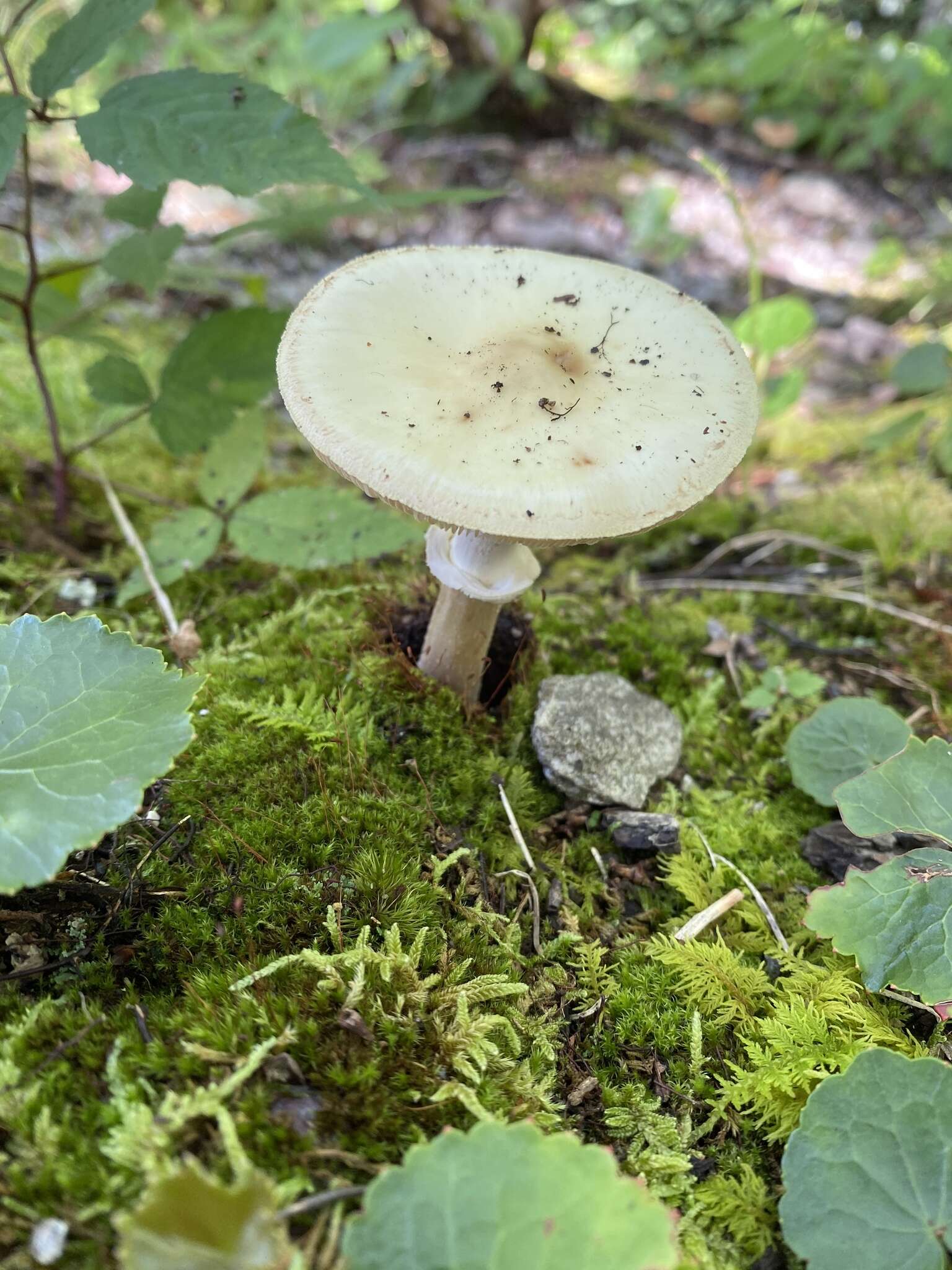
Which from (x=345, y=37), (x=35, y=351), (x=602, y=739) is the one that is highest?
(x=345, y=37)

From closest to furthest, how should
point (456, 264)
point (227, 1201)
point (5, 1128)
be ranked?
point (227, 1201), point (5, 1128), point (456, 264)

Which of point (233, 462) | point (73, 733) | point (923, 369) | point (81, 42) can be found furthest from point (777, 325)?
point (73, 733)

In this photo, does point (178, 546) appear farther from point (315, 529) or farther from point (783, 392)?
point (783, 392)

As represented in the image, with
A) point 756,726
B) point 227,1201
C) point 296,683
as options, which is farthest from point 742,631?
point 227,1201

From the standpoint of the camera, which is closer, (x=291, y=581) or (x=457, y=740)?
(x=457, y=740)

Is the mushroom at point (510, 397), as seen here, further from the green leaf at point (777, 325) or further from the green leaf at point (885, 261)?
the green leaf at point (885, 261)

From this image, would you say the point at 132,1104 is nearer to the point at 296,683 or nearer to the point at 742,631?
the point at 296,683

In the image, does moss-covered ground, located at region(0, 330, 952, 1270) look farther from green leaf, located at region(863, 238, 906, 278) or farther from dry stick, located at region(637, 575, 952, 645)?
green leaf, located at region(863, 238, 906, 278)
